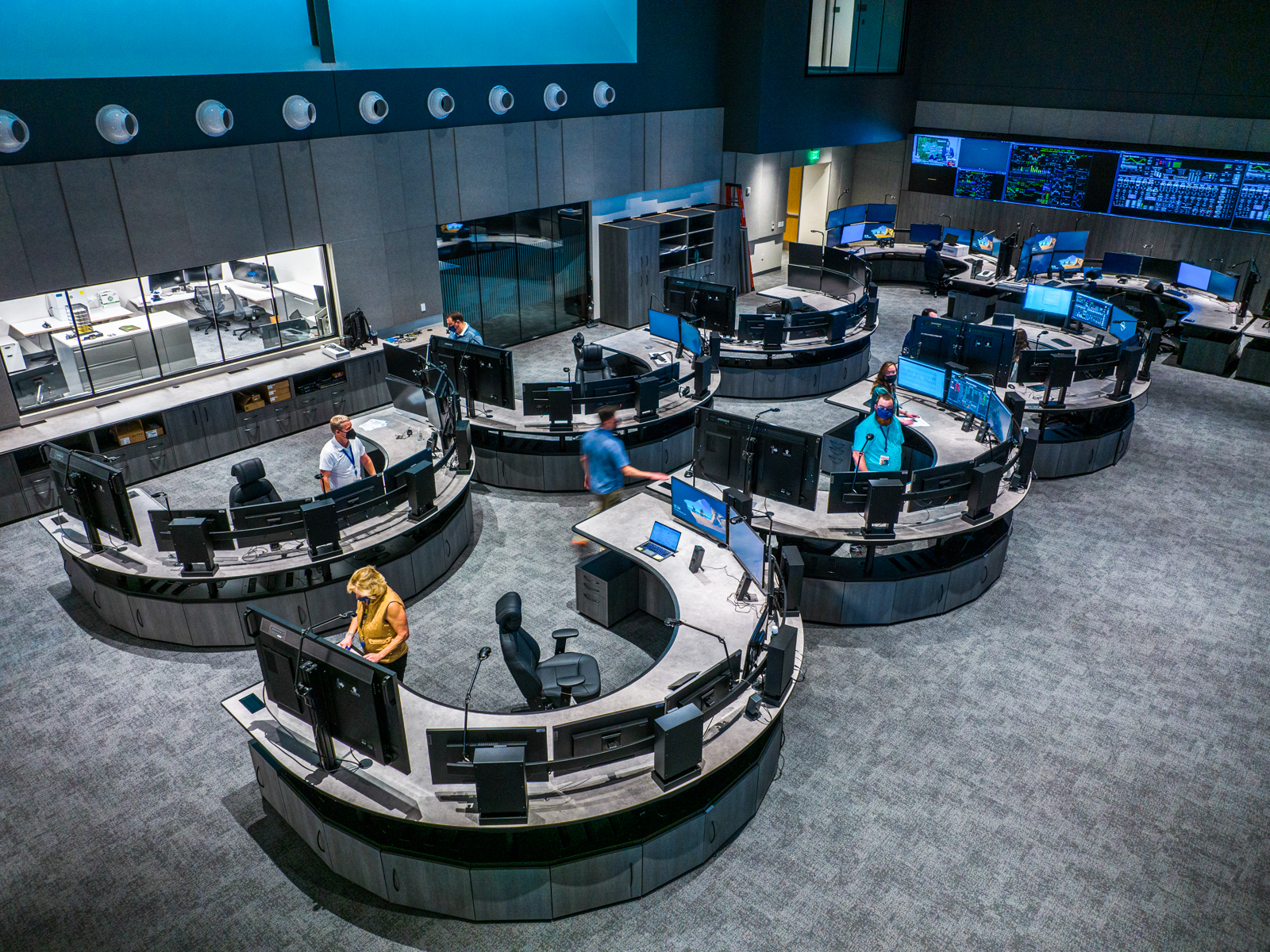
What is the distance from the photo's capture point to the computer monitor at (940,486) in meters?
6.43

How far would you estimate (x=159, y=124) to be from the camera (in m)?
8.76

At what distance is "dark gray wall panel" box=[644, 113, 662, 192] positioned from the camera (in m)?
13.8

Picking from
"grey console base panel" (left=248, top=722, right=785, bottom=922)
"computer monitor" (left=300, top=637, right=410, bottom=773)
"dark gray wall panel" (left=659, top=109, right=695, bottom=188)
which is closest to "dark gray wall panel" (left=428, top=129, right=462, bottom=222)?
"dark gray wall panel" (left=659, top=109, right=695, bottom=188)

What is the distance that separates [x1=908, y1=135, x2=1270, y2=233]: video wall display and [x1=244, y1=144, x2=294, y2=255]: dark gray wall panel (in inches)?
496

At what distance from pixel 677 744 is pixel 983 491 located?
3603mm

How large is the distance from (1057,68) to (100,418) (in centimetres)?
1578

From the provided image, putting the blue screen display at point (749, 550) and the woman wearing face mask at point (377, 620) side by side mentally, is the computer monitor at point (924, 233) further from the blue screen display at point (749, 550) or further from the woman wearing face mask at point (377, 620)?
the woman wearing face mask at point (377, 620)

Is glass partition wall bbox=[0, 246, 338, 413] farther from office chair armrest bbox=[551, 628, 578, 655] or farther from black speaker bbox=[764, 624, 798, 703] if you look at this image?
black speaker bbox=[764, 624, 798, 703]

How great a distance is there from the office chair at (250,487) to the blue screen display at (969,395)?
243 inches

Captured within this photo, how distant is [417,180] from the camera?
11.0 meters

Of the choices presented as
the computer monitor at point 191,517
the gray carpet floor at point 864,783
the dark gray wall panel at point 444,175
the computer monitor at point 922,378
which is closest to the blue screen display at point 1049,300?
the computer monitor at point 922,378

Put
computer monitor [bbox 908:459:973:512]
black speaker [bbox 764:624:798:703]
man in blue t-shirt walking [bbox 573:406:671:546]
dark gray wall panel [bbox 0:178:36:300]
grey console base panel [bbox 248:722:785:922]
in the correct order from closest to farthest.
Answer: grey console base panel [bbox 248:722:785:922], black speaker [bbox 764:624:798:703], computer monitor [bbox 908:459:973:512], man in blue t-shirt walking [bbox 573:406:671:546], dark gray wall panel [bbox 0:178:36:300]

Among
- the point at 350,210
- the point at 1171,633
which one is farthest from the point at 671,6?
the point at 1171,633

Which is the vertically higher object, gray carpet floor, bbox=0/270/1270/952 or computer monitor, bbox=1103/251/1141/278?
computer monitor, bbox=1103/251/1141/278
